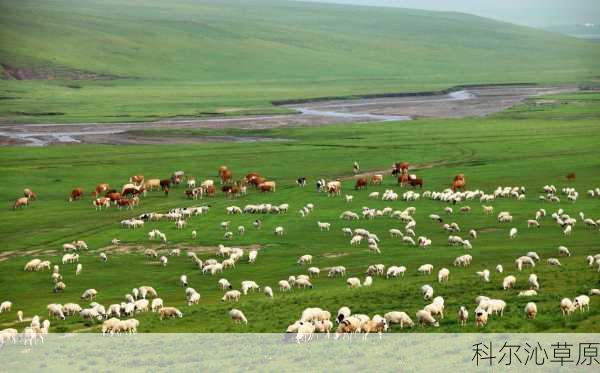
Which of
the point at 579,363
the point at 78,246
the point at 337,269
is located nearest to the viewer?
the point at 579,363

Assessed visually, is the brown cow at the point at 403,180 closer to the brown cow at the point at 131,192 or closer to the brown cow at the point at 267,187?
the brown cow at the point at 267,187

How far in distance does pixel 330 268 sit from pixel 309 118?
63358 mm

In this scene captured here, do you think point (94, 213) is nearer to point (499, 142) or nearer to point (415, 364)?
point (415, 364)

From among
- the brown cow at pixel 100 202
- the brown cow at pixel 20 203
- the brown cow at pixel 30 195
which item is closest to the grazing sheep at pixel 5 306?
the brown cow at pixel 100 202

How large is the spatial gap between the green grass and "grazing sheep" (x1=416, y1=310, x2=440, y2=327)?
0.33 m

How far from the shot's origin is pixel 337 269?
27.0m

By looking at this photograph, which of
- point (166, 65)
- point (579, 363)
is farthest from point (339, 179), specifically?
point (166, 65)

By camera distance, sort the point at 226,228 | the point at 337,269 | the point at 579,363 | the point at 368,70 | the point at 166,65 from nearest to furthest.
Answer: the point at 579,363 → the point at 337,269 → the point at 226,228 → the point at 166,65 → the point at 368,70

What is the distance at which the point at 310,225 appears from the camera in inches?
1419

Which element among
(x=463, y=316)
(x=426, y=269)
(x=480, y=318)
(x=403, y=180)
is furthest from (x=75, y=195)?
(x=480, y=318)

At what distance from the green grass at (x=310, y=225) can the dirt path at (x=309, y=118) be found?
7.07 m

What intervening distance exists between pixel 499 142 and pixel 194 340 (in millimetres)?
50003

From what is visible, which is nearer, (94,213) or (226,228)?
(226,228)

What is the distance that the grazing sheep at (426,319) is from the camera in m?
19.6
